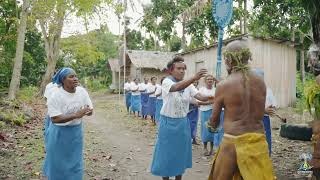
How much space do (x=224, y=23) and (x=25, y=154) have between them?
5.38 metres

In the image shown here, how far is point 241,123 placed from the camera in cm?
374

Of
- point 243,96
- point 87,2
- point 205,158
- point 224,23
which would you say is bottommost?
point 205,158

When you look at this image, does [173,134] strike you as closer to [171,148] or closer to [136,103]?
[171,148]

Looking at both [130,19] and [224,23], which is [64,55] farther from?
[224,23]

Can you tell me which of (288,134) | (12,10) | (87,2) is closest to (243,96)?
(288,134)

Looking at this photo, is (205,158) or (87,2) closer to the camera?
(205,158)

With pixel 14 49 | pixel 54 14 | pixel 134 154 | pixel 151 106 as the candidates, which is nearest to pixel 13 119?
pixel 151 106

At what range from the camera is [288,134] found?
10742 mm

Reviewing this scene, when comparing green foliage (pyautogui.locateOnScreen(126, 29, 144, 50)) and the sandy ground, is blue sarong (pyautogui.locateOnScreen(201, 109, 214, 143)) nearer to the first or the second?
the sandy ground

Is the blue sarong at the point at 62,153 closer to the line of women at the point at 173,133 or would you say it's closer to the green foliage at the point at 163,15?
the line of women at the point at 173,133

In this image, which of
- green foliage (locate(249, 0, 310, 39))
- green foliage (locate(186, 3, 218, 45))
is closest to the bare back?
green foliage (locate(249, 0, 310, 39))

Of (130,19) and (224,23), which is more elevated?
(130,19)

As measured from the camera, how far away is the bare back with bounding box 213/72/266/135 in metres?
3.72

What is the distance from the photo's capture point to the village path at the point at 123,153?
23.9 feet
